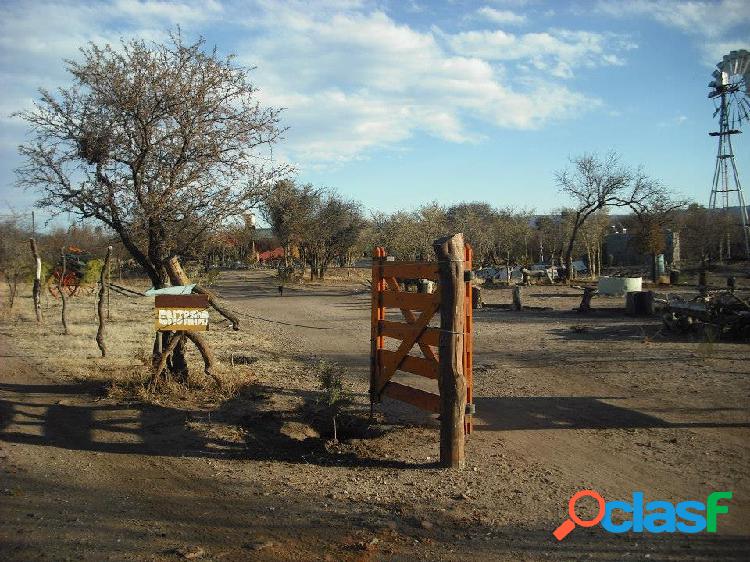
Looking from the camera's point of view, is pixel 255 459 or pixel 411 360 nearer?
pixel 255 459

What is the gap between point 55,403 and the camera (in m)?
8.20

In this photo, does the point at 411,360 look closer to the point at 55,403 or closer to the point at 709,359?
the point at 55,403

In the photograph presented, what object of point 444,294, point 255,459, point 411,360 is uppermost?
point 444,294

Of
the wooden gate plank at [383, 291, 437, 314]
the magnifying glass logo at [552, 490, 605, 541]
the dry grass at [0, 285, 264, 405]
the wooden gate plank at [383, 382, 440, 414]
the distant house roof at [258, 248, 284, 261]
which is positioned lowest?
the magnifying glass logo at [552, 490, 605, 541]

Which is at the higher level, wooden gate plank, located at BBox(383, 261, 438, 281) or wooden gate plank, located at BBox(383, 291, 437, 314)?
wooden gate plank, located at BBox(383, 261, 438, 281)

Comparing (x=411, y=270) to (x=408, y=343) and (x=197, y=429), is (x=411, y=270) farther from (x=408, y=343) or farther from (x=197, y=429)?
(x=197, y=429)

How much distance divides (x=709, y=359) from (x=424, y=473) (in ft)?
24.9

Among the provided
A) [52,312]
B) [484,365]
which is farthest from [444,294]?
[52,312]

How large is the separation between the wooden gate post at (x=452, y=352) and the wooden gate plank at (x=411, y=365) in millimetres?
588

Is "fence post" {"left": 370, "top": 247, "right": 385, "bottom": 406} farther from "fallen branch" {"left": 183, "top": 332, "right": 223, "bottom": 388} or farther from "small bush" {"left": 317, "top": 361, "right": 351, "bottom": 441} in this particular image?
"fallen branch" {"left": 183, "top": 332, "right": 223, "bottom": 388}

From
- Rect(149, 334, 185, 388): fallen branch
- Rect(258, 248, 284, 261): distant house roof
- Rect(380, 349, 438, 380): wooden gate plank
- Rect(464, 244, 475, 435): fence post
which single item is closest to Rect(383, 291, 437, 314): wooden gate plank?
Rect(464, 244, 475, 435): fence post

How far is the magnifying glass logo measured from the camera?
4387 mm

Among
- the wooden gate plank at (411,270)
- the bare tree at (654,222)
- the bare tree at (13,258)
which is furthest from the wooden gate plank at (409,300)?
the bare tree at (654,222)

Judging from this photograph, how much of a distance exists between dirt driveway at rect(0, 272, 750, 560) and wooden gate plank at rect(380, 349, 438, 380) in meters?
0.72
